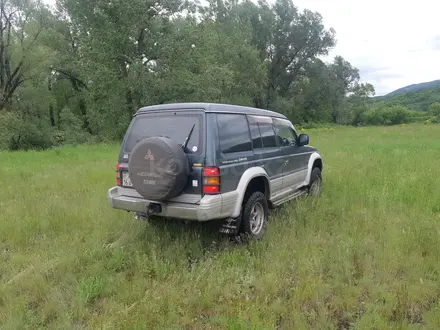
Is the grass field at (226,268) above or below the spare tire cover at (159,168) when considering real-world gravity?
below

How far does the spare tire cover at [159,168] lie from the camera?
4.11m

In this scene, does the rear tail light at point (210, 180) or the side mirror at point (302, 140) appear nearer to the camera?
the rear tail light at point (210, 180)

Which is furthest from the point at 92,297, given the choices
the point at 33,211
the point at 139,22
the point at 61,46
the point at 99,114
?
the point at 61,46

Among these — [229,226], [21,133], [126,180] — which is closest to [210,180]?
[229,226]

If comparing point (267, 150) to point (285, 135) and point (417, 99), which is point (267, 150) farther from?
point (417, 99)

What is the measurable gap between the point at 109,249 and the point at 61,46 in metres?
31.9

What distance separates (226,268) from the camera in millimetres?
4043

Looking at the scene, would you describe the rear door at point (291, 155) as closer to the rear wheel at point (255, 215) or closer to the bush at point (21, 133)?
the rear wheel at point (255, 215)

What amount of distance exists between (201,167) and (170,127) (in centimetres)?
80

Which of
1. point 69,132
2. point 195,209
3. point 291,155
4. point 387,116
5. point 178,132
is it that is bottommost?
point 195,209

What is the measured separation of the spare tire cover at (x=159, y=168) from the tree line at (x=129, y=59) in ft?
61.2

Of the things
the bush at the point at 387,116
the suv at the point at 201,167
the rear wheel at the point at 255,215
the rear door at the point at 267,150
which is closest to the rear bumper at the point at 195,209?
the suv at the point at 201,167

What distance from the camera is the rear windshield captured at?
439 centimetres

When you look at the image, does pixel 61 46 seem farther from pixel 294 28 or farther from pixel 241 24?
pixel 294 28
